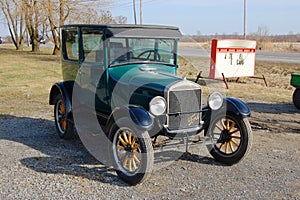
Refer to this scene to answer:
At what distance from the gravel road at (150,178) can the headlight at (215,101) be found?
0.88 metres

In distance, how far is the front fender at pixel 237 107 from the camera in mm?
5602

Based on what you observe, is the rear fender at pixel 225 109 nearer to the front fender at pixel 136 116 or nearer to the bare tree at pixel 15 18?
the front fender at pixel 136 116

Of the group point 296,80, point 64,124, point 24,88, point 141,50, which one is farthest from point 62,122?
point 24,88

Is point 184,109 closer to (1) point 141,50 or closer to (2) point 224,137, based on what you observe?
(2) point 224,137

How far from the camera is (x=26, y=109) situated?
9.84 meters

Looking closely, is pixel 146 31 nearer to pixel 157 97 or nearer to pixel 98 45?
pixel 98 45

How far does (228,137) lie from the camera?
5.83 m

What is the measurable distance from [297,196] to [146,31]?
10.5ft

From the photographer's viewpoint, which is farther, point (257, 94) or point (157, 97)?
point (257, 94)

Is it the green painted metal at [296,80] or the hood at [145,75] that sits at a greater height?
the hood at [145,75]

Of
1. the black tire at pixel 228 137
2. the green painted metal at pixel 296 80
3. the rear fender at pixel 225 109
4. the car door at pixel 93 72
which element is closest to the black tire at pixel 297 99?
the green painted metal at pixel 296 80

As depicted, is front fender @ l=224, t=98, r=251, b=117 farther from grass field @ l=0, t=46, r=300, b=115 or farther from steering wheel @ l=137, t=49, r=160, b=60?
grass field @ l=0, t=46, r=300, b=115

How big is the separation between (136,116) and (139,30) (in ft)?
5.51

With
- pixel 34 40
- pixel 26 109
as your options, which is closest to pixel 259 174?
pixel 26 109
